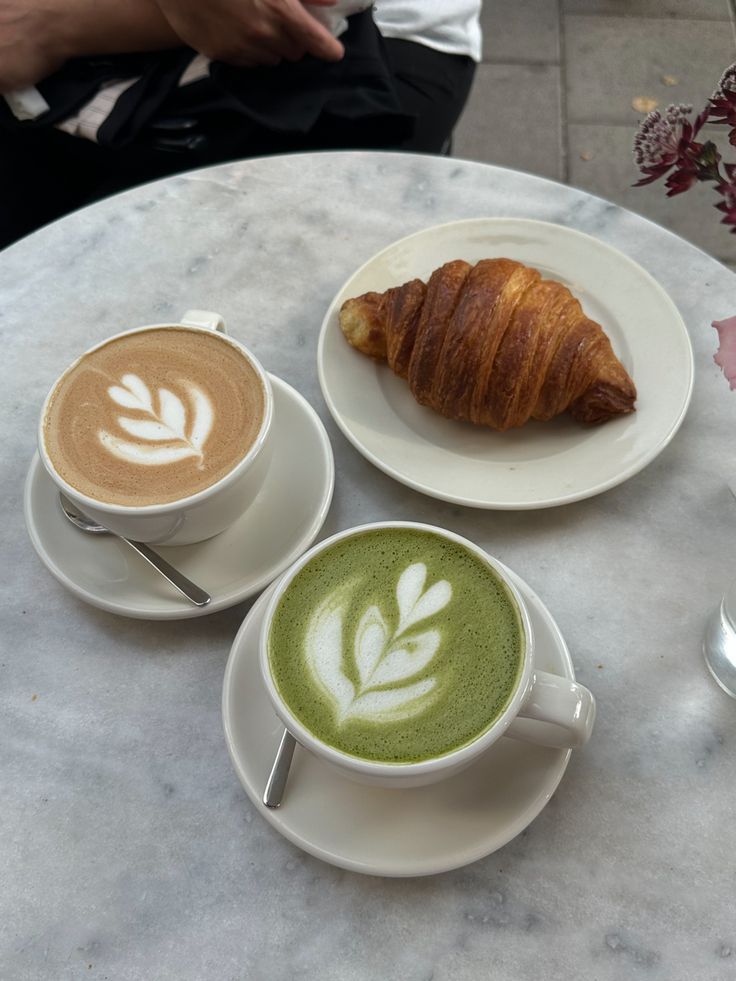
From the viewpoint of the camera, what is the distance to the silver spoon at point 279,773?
644 millimetres

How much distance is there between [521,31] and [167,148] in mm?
1873

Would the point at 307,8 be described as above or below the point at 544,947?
above

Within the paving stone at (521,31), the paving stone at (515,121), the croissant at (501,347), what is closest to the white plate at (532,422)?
the croissant at (501,347)

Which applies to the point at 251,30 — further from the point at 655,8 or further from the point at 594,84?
the point at 655,8

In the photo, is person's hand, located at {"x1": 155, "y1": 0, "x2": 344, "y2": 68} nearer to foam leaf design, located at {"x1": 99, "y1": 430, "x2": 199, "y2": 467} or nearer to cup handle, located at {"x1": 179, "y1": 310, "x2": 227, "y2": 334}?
cup handle, located at {"x1": 179, "y1": 310, "x2": 227, "y2": 334}

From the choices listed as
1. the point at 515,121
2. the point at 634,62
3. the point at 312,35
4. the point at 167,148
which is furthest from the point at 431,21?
the point at 634,62

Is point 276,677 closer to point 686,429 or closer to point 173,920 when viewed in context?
point 173,920

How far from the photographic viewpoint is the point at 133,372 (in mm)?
828

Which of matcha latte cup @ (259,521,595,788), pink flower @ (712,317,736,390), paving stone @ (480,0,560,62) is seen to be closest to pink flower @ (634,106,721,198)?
pink flower @ (712,317,736,390)

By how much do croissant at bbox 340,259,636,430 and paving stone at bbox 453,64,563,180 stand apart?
5.06ft

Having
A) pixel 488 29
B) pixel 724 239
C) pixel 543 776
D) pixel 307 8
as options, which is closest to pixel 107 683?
pixel 543 776

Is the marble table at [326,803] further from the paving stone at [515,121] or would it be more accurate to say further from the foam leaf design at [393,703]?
the paving stone at [515,121]

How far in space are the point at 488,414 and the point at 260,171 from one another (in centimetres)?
53

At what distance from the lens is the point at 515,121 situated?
243cm
